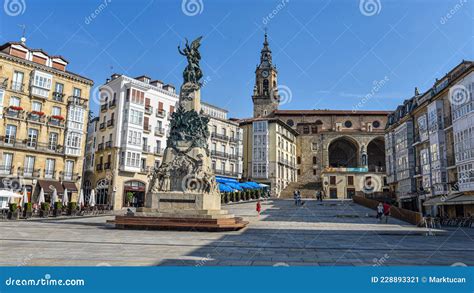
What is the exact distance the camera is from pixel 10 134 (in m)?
34.3

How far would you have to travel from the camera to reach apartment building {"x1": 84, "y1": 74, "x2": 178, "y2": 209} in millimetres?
41281

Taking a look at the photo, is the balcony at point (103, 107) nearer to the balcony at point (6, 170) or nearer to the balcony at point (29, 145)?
the balcony at point (29, 145)

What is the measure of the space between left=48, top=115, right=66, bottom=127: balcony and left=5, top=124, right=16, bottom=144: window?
3664 mm

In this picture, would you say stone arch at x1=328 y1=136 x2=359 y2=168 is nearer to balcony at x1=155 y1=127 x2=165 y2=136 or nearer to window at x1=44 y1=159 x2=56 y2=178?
balcony at x1=155 y1=127 x2=165 y2=136

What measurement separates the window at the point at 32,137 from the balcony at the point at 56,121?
1.85 m

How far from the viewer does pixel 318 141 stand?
74.5 m

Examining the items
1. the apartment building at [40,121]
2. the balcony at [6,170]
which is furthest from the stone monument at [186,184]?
the balcony at [6,170]

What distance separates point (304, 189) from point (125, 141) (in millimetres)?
33553

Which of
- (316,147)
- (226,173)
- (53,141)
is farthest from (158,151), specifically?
(316,147)

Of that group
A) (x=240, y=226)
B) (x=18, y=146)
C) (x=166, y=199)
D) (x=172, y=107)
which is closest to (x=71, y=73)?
(x=18, y=146)

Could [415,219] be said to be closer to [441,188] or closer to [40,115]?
[441,188]

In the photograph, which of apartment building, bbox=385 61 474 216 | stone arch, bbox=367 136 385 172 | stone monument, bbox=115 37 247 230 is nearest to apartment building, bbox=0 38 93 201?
stone monument, bbox=115 37 247 230

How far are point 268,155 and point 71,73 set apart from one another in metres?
35.2

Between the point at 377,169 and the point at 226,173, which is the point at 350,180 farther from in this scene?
the point at 226,173
